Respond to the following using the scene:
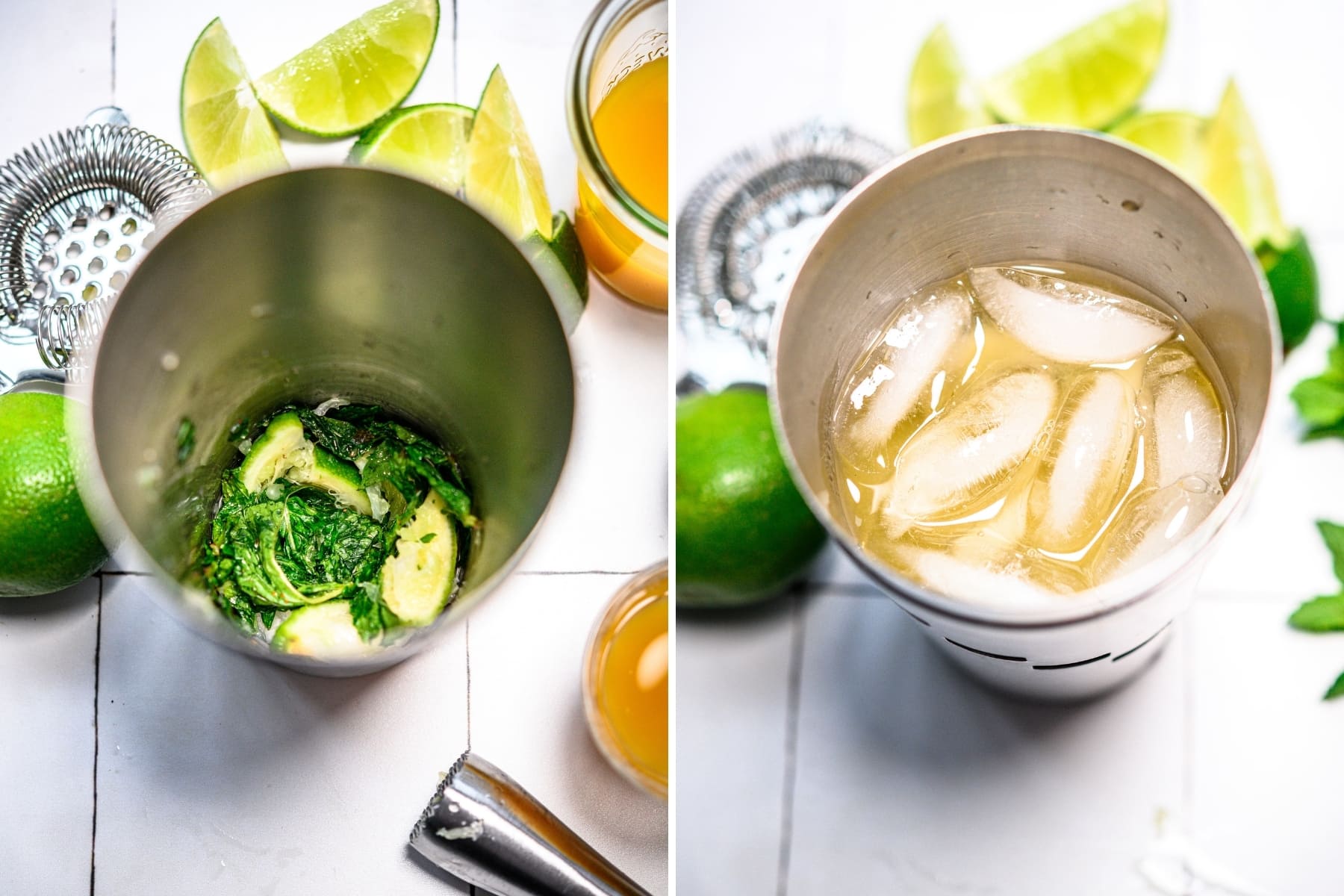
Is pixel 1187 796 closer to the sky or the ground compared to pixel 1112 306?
closer to the ground

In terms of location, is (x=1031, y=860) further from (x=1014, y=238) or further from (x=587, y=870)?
(x=1014, y=238)

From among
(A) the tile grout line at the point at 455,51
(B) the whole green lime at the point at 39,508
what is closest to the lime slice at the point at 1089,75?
(A) the tile grout line at the point at 455,51

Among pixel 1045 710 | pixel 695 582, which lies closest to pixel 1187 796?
pixel 1045 710

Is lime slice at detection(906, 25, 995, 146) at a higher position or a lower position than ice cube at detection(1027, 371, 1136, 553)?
higher

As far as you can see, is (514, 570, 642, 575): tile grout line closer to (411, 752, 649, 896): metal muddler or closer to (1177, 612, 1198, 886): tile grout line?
(411, 752, 649, 896): metal muddler

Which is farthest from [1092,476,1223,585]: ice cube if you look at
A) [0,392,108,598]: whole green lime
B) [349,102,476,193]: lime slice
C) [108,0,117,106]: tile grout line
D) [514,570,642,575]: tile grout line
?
[108,0,117,106]: tile grout line

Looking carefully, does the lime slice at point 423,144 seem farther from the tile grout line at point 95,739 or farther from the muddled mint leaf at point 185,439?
the tile grout line at point 95,739
